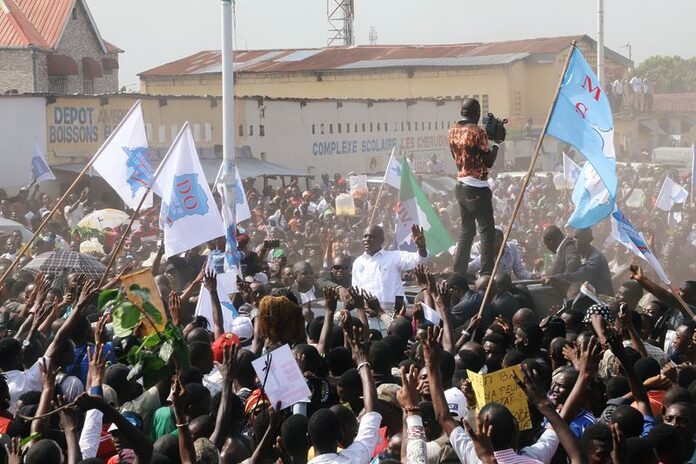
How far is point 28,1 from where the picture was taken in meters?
52.6

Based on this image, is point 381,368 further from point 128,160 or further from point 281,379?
point 128,160

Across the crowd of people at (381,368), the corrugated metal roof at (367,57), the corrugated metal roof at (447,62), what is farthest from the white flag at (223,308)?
the corrugated metal roof at (367,57)

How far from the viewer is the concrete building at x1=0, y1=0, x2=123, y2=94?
46.8 m

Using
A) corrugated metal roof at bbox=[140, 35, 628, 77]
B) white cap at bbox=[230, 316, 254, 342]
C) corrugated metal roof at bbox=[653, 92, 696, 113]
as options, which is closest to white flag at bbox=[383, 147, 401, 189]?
white cap at bbox=[230, 316, 254, 342]

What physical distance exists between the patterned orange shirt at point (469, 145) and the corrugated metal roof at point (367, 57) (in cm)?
4124

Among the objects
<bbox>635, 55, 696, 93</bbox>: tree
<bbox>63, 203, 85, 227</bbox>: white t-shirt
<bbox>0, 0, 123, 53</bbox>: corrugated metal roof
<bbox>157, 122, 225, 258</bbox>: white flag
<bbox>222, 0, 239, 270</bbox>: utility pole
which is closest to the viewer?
<bbox>157, 122, 225, 258</bbox>: white flag

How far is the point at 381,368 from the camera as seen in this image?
22.4ft

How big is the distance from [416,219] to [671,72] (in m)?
85.6

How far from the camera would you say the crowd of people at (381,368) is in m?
5.39

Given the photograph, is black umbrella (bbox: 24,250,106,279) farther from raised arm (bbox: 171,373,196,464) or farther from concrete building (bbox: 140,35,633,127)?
concrete building (bbox: 140,35,633,127)

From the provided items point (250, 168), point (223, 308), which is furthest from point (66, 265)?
point (250, 168)

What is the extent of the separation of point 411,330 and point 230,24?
24.6ft

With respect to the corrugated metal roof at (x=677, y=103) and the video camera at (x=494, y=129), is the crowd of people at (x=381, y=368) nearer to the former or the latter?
the video camera at (x=494, y=129)

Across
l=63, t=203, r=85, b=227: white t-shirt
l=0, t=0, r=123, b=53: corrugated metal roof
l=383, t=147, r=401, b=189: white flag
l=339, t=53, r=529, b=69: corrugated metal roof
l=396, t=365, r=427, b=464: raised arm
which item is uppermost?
l=0, t=0, r=123, b=53: corrugated metal roof
